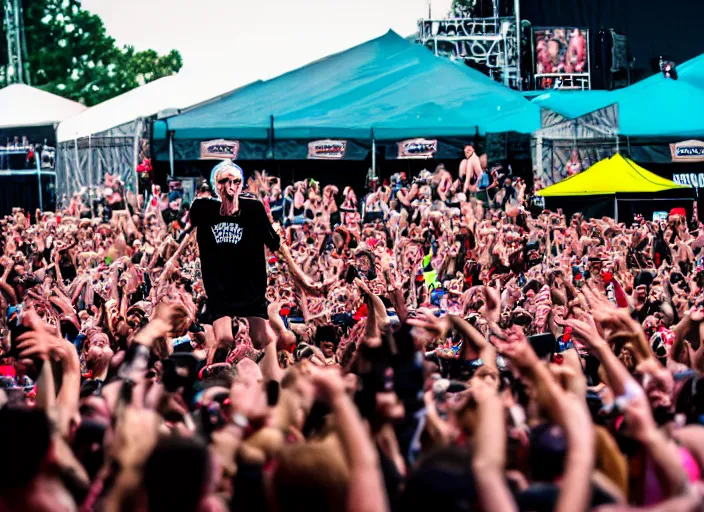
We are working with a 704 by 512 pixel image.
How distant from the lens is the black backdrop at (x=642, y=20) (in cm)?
4059

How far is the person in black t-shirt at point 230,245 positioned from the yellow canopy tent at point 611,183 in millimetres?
16740

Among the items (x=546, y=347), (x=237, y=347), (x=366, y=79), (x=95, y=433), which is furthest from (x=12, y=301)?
(x=366, y=79)

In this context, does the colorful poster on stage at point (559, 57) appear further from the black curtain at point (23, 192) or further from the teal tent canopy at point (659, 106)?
the black curtain at point (23, 192)

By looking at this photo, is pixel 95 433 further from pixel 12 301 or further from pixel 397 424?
pixel 12 301

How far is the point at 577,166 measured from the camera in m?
28.1

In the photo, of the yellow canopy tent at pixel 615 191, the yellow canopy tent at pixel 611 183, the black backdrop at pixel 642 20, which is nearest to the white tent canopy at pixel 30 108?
the black backdrop at pixel 642 20

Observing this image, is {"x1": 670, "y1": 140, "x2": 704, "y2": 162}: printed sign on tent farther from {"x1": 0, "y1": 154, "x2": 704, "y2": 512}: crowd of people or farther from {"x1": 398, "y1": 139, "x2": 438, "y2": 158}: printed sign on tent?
{"x1": 0, "y1": 154, "x2": 704, "y2": 512}: crowd of people

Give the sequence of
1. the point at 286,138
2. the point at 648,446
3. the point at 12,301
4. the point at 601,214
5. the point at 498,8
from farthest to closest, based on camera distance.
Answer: the point at 498,8 < the point at 286,138 < the point at 601,214 < the point at 12,301 < the point at 648,446

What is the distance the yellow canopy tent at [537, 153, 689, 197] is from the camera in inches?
949

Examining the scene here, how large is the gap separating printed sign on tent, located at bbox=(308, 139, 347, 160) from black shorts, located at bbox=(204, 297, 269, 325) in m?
19.4

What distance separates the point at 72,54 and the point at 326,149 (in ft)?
148

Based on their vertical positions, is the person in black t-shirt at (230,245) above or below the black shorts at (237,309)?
above

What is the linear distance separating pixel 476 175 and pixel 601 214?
9.83ft

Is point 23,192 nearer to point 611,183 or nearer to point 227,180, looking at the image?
point 611,183
